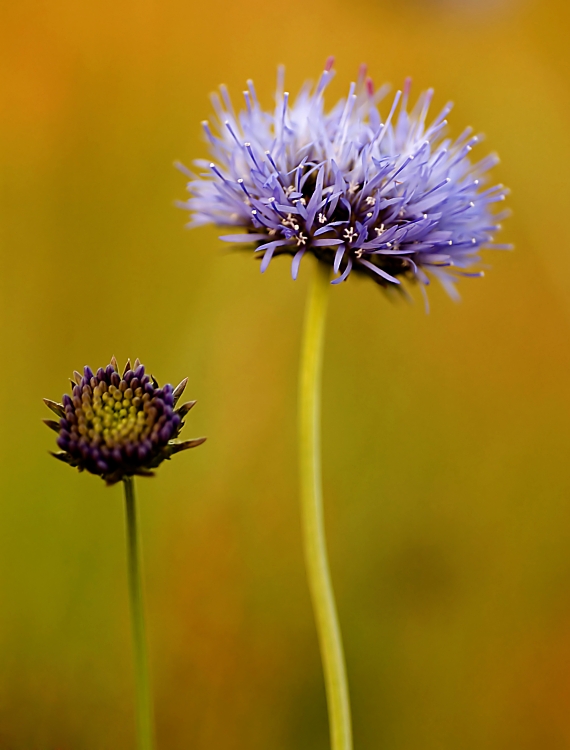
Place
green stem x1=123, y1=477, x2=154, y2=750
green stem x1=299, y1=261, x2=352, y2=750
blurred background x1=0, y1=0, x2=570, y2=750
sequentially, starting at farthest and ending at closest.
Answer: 1. blurred background x1=0, y1=0, x2=570, y2=750
2. green stem x1=299, y1=261, x2=352, y2=750
3. green stem x1=123, y1=477, x2=154, y2=750

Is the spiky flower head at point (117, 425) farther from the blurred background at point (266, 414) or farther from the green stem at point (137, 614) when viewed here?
the blurred background at point (266, 414)

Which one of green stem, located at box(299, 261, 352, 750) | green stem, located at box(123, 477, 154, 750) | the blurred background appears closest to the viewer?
green stem, located at box(123, 477, 154, 750)

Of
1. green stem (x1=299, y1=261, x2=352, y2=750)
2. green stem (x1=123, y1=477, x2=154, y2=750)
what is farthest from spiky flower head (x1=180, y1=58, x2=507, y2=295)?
green stem (x1=123, y1=477, x2=154, y2=750)

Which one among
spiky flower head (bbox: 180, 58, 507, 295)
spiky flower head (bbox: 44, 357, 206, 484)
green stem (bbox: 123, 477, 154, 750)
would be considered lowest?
green stem (bbox: 123, 477, 154, 750)

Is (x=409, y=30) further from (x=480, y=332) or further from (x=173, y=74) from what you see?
(x=480, y=332)

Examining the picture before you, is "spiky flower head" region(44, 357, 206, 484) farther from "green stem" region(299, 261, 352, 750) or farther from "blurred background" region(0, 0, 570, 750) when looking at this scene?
"blurred background" region(0, 0, 570, 750)

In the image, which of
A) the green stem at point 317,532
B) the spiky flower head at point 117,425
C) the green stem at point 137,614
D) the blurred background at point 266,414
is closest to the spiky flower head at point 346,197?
the green stem at point 317,532
